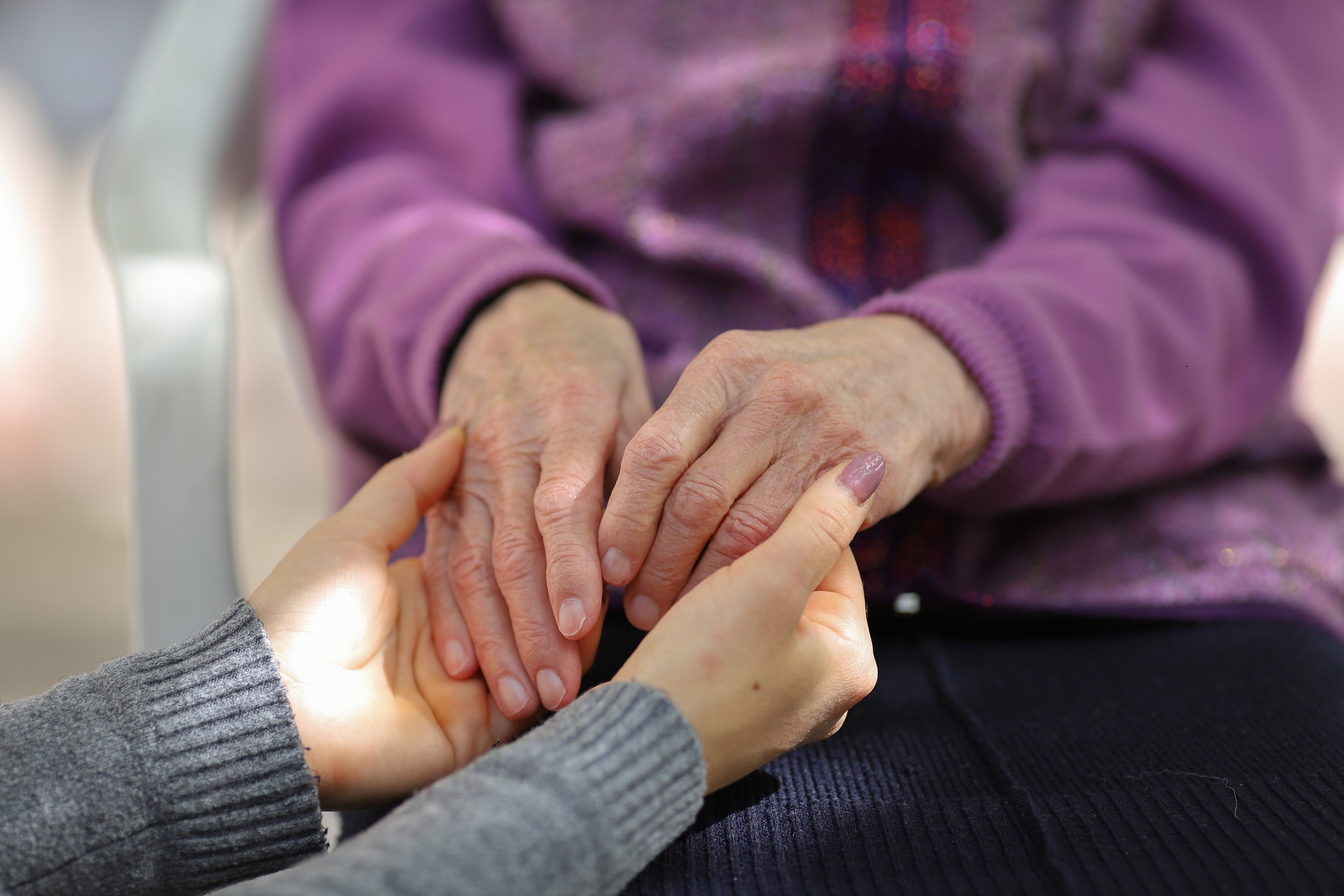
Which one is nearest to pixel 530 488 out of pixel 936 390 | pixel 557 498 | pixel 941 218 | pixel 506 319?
pixel 557 498

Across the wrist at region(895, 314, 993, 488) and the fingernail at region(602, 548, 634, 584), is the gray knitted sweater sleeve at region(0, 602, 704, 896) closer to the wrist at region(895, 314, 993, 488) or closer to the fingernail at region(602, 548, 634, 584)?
the fingernail at region(602, 548, 634, 584)

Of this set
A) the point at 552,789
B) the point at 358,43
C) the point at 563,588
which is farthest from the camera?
the point at 358,43

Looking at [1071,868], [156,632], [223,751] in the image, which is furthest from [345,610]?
[1071,868]

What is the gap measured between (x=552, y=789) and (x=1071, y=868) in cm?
24

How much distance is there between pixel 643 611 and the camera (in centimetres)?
59

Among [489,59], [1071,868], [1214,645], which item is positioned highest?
[489,59]

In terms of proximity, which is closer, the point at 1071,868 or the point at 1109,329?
the point at 1071,868

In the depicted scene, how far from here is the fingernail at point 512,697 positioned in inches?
22.6

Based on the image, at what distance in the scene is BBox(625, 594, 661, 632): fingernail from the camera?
593 millimetres

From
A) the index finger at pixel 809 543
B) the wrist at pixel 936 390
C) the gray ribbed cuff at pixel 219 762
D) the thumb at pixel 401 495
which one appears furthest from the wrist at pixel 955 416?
the gray ribbed cuff at pixel 219 762

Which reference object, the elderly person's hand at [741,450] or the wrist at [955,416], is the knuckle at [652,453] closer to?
the elderly person's hand at [741,450]

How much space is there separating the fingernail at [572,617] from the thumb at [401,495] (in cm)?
13

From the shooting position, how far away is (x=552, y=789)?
42 cm

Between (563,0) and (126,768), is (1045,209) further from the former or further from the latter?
(126,768)
